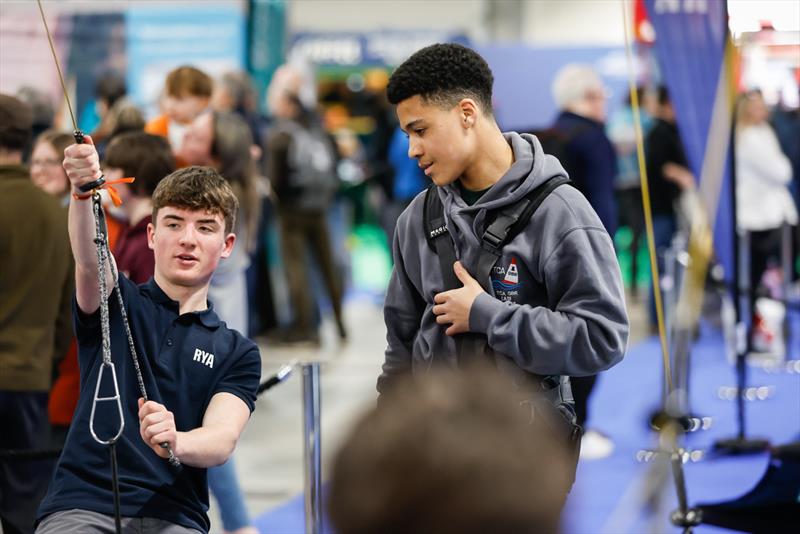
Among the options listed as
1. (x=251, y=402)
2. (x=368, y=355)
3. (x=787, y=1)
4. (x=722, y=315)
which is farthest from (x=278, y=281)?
(x=251, y=402)

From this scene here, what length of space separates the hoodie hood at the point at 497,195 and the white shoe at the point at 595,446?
3.70 m

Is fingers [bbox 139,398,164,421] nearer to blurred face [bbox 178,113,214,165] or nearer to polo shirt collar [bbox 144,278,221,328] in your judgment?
polo shirt collar [bbox 144,278,221,328]

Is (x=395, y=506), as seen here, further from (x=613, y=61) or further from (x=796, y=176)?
(x=613, y=61)

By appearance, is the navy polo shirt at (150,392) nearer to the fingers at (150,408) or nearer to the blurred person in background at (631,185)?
the fingers at (150,408)

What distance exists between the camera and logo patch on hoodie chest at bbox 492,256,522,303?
2.88 metres

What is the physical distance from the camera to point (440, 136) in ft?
9.51

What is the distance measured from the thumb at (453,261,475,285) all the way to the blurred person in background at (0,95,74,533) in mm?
1767

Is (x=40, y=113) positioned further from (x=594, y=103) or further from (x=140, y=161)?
(x=594, y=103)

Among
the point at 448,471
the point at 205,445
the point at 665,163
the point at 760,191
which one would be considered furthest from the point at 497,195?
the point at 665,163

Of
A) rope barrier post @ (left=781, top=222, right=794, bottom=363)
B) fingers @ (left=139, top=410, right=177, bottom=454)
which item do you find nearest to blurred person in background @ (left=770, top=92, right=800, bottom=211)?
rope barrier post @ (left=781, top=222, right=794, bottom=363)

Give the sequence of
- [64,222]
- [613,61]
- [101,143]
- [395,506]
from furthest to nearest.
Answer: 1. [613,61]
2. [101,143]
3. [64,222]
4. [395,506]

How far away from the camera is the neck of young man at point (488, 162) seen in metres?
2.95

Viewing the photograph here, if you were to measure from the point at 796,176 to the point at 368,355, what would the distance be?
15.1 ft

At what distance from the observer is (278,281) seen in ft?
34.5
